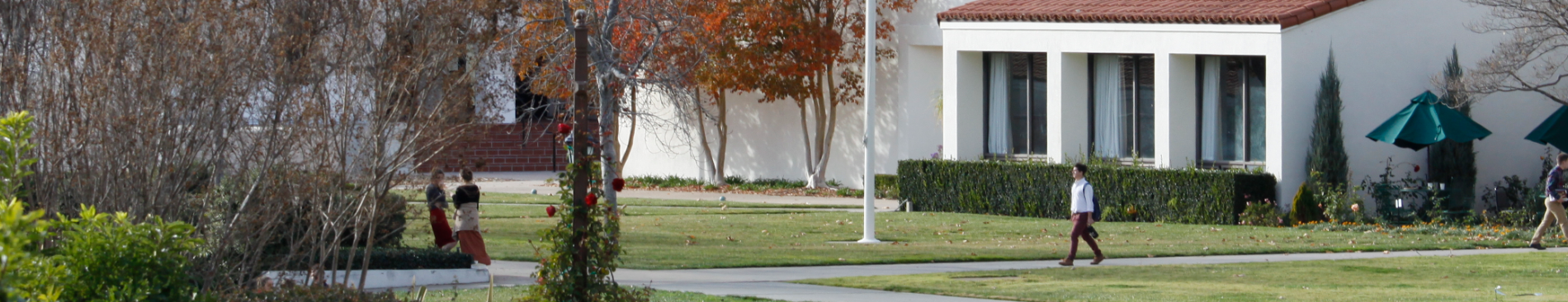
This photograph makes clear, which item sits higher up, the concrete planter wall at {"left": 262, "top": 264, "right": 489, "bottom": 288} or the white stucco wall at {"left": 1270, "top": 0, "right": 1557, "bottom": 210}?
the white stucco wall at {"left": 1270, "top": 0, "right": 1557, "bottom": 210}

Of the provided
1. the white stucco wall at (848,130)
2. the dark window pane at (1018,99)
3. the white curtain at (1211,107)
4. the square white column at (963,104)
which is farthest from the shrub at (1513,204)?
the white stucco wall at (848,130)

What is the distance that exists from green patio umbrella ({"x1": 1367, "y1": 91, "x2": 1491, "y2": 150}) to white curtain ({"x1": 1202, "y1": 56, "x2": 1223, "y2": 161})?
2.05 m

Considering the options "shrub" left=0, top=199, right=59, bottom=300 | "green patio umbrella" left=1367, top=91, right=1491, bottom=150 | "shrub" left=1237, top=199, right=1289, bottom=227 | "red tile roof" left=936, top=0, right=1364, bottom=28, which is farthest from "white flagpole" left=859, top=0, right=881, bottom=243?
"shrub" left=0, top=199, right=59, bottom=300

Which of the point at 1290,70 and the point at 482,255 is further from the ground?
the point at 1290,70

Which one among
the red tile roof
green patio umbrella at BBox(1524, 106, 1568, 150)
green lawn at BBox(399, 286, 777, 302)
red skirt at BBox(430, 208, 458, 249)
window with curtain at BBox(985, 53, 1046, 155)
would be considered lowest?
green lawn at BBox(399, 286, 777, 302)

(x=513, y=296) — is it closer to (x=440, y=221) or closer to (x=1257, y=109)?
(x=440, y=221)

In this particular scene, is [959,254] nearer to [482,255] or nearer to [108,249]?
[482,255]

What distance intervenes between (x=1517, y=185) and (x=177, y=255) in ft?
61.2

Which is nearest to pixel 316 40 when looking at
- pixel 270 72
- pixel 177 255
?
pixel 270 72

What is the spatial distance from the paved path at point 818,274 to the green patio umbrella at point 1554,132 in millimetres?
3831

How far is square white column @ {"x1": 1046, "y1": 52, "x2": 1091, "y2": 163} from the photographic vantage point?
23656mm

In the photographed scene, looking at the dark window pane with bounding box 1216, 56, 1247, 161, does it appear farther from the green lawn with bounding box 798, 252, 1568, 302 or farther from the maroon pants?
the maroon pants

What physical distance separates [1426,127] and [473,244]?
12190 mm

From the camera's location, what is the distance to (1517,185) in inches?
845
